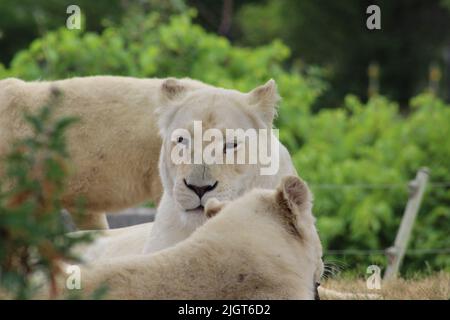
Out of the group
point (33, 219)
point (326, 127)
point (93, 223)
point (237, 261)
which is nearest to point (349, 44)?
point (326, 127)

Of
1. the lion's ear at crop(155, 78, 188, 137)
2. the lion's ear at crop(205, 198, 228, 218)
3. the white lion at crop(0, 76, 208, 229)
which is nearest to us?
the lion's ear at crop(205, 198, 228, 218)

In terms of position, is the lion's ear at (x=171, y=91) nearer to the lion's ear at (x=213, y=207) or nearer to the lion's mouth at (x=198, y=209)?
the lion's mouth at (x=198, y=209)

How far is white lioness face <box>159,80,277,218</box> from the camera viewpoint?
18.9ft

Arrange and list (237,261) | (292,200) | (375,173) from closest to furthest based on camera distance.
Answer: (237,261) < (292,200) < (375,173)

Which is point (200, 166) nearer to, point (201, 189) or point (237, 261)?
point (201, 189)

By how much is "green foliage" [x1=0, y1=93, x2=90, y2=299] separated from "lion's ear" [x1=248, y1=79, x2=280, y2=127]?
3011 mm

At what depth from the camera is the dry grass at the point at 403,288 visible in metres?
6.45

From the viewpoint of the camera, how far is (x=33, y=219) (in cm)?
305

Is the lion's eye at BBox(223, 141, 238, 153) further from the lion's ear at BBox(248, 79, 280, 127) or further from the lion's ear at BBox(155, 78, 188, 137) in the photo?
the lion's ear at BBox(155, 78, 188, 137)

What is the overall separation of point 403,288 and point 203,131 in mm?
1760

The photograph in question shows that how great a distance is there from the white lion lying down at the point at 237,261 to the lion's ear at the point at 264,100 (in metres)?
1.50

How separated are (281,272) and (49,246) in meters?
1.49

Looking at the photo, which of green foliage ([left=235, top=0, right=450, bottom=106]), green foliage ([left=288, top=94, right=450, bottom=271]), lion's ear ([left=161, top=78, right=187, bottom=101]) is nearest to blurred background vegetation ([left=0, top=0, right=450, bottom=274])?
green foliage ([left=288, top=94, right=450, bottom=271])
